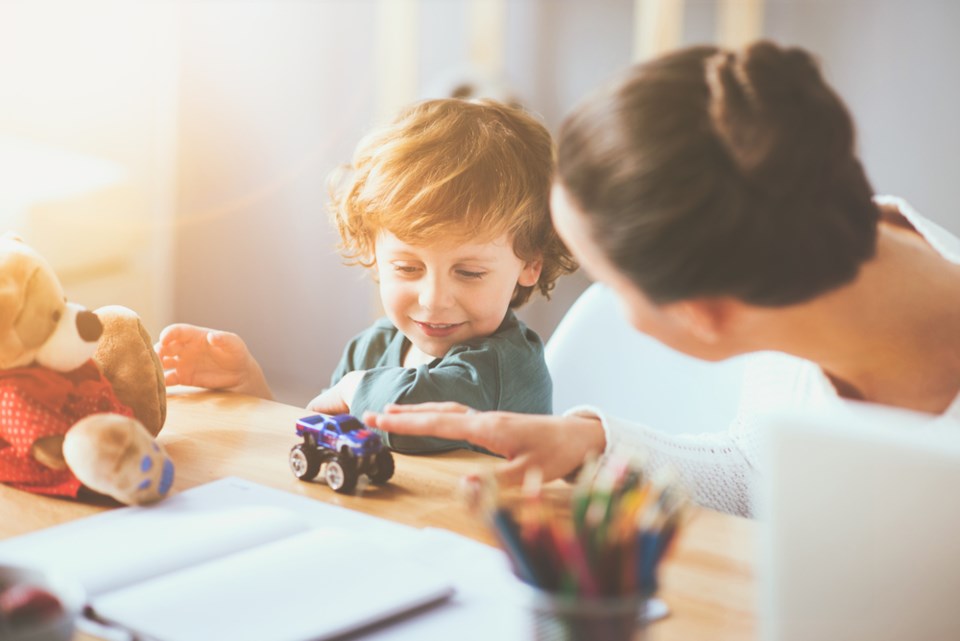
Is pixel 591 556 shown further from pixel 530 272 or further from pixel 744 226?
pixel 530 272

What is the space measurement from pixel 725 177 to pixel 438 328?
1.84ft

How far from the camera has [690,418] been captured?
49.6 inches

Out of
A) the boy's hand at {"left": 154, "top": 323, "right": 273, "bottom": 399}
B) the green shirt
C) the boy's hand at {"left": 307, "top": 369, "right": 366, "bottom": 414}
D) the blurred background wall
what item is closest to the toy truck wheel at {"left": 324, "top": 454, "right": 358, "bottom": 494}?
the green shirt

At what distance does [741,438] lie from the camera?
1.08 m

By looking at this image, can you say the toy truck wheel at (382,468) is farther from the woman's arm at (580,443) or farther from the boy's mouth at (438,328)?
the boy's mouth at (438,328)

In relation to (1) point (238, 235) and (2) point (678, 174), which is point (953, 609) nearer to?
(2) point (678, 174)

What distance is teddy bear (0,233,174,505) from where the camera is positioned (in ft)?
2.70

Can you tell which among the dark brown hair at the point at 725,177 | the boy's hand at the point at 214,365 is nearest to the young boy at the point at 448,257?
the boy's hand at the point at 214,365

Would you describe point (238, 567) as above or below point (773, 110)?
below

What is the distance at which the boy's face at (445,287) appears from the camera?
44.4 inches

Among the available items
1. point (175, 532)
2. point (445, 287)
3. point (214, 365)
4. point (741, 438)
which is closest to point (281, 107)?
point (214, 365)

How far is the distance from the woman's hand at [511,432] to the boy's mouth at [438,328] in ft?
0.83

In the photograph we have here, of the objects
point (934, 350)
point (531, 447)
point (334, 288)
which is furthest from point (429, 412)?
point (334, 288)

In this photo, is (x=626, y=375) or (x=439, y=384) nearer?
(x=439, y=384)
